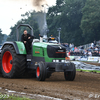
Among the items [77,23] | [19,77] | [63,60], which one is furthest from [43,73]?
[77,23]

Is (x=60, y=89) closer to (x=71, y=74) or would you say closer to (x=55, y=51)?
(x=71, y=74)

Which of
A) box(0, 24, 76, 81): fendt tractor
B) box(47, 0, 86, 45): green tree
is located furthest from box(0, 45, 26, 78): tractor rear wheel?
box(47, 0, 86, 45): green tree

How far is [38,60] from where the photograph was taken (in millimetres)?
10258

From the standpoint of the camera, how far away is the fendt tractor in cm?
964

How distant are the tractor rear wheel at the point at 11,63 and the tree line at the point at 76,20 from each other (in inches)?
2005

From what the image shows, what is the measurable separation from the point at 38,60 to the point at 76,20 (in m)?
63.4

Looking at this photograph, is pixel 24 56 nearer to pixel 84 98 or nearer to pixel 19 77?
pixel 19 77

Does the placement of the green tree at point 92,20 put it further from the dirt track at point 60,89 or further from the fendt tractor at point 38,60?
the dirt track at point 60,89

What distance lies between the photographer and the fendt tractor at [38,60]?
964 centimetres

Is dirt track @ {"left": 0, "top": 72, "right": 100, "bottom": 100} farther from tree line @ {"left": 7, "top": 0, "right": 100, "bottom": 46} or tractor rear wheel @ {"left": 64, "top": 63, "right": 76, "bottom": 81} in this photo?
tree line @ {"left": 7, "top": 0, "right": 100, "bottom": 46}

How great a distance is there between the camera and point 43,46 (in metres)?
10.1

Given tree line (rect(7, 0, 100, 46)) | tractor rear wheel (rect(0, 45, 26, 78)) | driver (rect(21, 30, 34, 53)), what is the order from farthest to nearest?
tree line (rect(7, 0, 100, 46)), driver (rect(21, 30, 34, 53)), tractor rear wheel (rect(0, 45, 26, 78))

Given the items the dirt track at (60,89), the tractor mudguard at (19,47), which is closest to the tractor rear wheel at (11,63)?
the tractor mudguard at (19,47)

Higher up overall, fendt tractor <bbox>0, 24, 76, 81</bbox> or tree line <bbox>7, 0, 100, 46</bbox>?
tree line <bbox>7, 0, 100, 46</bbox>
